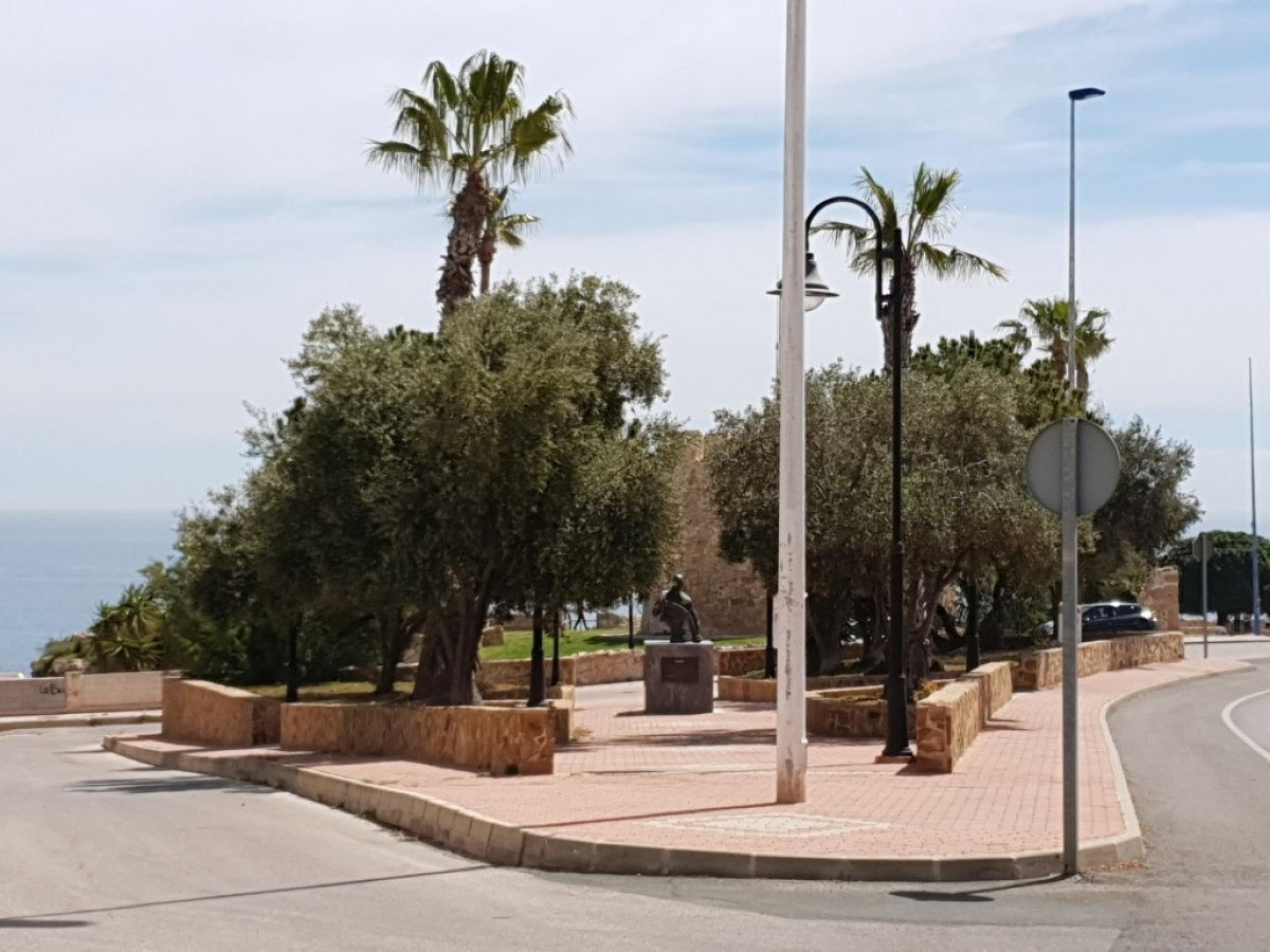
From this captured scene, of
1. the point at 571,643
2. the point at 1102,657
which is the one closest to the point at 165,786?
the point at 1102,657

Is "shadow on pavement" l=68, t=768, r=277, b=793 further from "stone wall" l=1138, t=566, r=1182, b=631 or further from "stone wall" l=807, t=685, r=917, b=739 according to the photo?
"stone wall" l=1138, t=566, r=1182, b=631

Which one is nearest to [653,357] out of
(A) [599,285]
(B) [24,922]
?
(A) [599,285]

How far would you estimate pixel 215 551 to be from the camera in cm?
3291

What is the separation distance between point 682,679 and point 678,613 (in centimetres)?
136

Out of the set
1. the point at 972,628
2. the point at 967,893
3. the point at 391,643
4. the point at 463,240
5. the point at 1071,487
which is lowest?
the point at 967,893

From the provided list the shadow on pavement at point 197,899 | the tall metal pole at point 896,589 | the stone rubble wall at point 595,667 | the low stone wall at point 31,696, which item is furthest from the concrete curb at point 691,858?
the low stone wall at point 31,696

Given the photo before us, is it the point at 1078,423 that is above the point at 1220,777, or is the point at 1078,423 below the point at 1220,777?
above

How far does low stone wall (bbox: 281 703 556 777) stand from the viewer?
1784 cm

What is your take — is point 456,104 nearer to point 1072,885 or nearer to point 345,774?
point 345,774

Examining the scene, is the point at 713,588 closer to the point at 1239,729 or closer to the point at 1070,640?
the point at 1239,729

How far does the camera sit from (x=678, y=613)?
32062 mm

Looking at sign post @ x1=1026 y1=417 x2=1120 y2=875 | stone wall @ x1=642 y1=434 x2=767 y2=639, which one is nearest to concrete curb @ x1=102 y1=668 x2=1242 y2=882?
sign post @ x1=1026 y1=417 x2=1120 y2=875

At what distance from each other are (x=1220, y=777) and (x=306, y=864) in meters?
11.2

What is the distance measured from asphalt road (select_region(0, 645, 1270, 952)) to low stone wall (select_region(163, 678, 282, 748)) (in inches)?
387
